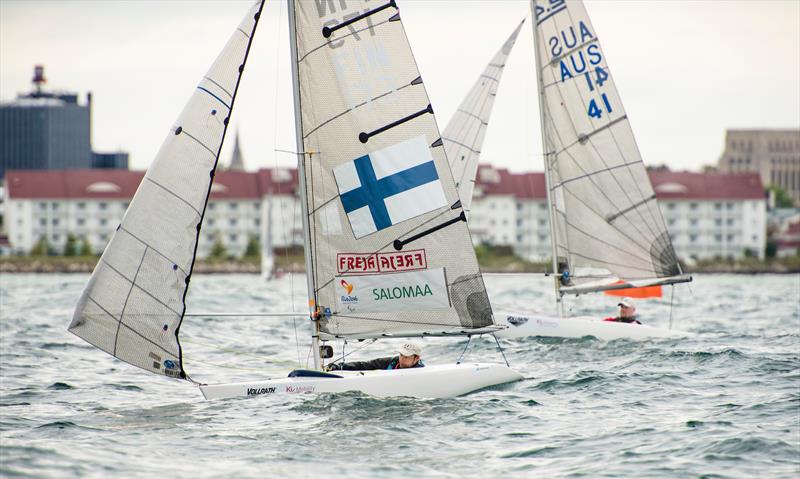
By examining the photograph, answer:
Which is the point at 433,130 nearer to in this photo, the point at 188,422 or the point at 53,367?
the point at 188,422

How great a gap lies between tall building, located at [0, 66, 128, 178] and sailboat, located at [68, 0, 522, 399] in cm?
16659

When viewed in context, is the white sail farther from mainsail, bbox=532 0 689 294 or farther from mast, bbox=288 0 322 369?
mast, bbox=288 0 322 369

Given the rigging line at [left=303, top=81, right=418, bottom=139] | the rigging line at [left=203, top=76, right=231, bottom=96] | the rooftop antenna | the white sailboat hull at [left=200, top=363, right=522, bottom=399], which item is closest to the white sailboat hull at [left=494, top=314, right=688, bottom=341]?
the white sailboat hull at [left=200, top=363, right=522, bottom=399]

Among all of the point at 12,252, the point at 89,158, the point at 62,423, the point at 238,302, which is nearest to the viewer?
the point at 62,423

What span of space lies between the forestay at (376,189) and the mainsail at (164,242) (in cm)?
102

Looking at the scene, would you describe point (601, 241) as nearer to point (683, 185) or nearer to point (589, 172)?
point (589, 172)

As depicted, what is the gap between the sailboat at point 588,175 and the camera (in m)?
22.4

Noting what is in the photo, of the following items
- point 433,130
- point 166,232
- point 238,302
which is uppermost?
point 433,130

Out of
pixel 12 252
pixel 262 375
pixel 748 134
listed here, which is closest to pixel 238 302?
pixel 262 375

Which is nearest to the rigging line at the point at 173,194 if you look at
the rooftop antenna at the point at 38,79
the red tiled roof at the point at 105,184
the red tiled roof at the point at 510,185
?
the red tiled roof at the point at 105,184

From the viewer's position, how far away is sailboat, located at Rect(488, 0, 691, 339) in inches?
881

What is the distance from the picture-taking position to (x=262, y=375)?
57.0 ft

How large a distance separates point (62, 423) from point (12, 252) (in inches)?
4307

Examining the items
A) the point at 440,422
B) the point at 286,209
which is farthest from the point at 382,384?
the point at 286,209
